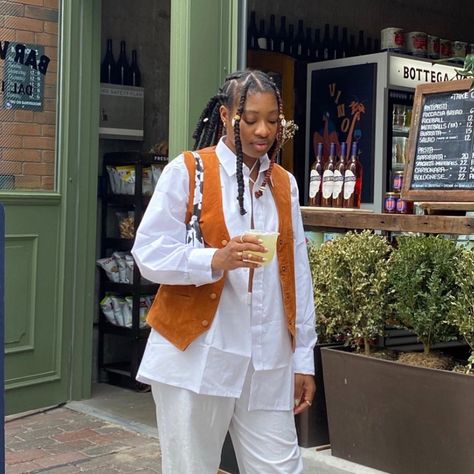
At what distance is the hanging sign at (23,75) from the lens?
18.6 feet

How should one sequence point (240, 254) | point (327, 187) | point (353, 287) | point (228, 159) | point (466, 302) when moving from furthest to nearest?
point (327, 187), point (353, 287), point (466, 302), point (228, 159), point (240, 254)

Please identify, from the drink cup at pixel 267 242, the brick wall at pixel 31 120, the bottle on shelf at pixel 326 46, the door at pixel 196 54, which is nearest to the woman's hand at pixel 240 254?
the drink cup at pixel 267 242

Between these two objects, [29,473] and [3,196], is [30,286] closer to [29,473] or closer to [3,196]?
[3,196]

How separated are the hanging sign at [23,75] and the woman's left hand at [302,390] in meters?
3.52

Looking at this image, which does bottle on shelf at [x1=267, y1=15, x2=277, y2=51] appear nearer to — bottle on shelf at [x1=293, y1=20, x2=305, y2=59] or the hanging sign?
bottle on shelf at [x1=293, y1=20, x2=305, y2=59]

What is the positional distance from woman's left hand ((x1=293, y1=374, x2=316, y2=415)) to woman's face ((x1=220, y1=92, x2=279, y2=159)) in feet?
2.42

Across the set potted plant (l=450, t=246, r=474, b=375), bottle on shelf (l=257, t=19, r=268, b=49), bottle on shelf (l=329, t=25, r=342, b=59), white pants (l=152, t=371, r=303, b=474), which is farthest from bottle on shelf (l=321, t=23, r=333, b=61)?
white pants (l=152, t=371, r=303, b=474)

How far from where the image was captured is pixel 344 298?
4.21 m

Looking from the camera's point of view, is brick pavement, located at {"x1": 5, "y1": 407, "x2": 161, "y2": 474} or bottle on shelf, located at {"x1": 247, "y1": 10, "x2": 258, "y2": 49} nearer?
brick pavement, located at {"x1": 5, "y1": 407, "x2": 161, "y2": 474}

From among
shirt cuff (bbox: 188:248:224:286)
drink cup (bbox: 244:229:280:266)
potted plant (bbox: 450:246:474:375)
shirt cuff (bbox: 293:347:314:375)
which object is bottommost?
shirt cuff (bbox: 293:347:314:375)

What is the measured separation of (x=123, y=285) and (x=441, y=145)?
9.55 ft

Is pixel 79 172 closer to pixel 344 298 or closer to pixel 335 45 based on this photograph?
pixel 344 298

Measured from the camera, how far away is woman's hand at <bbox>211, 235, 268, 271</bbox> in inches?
97.0

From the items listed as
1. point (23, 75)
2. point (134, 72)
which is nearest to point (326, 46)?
point (134, 72)
